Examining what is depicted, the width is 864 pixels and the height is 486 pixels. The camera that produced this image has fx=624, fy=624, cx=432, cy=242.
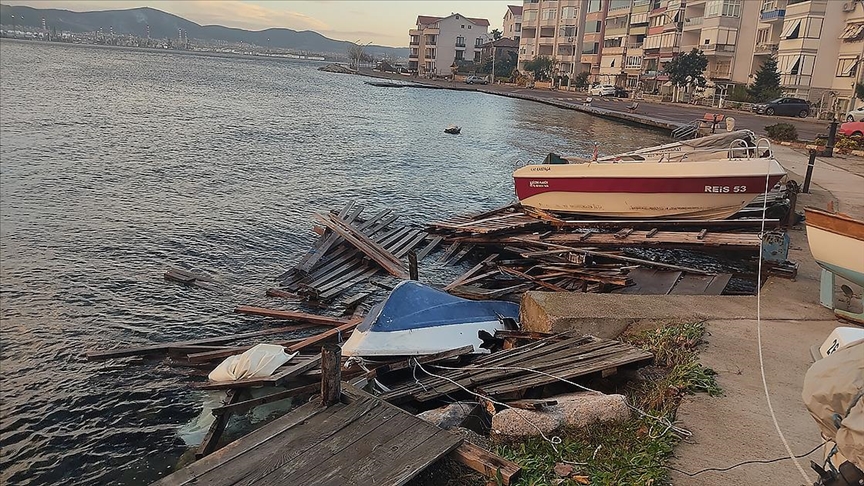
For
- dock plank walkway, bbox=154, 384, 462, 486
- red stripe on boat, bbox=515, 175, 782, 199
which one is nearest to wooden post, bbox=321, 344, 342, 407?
dock plank walkway, bbox=154, 384, 462, 486

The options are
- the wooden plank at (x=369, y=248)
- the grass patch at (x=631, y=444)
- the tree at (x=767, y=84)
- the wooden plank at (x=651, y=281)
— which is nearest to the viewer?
the grass patch at (x=631, y=444)

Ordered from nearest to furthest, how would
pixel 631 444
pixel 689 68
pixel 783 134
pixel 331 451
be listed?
pixel 331 451, pixel 631 444, pixel 783 134, pixel 689 68

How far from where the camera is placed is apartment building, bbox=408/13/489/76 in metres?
128

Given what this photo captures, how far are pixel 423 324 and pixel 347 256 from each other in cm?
504

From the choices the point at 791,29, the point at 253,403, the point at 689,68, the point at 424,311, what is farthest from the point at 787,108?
the point at 253,403

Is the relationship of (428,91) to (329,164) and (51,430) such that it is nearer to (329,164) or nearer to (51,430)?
(329,164)

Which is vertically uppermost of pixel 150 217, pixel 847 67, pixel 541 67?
pixel 541 67

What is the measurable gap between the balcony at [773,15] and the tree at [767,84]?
6.40 metres

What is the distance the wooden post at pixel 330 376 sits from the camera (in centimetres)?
566

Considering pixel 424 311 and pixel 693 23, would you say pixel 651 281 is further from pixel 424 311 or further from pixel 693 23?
pixel 693 23

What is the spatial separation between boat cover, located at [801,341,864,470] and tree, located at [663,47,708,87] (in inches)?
2631

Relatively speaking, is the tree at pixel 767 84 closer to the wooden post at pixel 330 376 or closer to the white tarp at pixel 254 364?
the white tarp at pixel 254 364

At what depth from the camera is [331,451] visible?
16.6ft

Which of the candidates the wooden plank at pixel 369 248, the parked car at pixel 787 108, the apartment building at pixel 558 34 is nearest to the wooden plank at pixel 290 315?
the wooden plank at pixel 369 248
